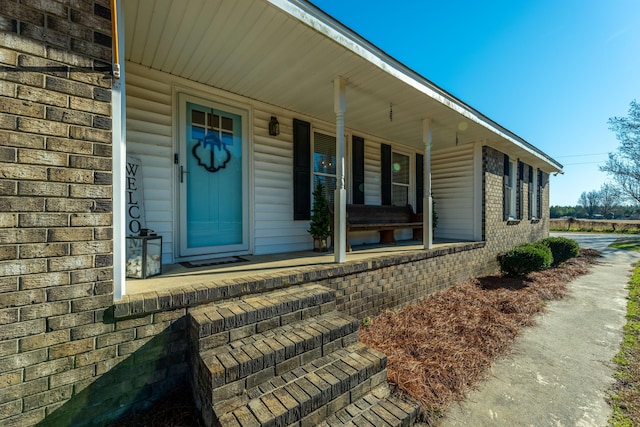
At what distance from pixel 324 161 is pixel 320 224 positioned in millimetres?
1336

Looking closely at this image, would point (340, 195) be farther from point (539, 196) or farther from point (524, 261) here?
point (539, 196)

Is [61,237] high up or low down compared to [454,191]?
down

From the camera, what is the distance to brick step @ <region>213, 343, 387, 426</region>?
151cm

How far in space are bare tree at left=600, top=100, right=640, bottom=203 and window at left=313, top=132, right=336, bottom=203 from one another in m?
22.5

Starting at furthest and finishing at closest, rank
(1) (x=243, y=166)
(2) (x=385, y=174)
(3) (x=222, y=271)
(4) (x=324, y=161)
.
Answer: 1. (2) (x=385, y=174)
2. (4) (x=324, y=161)
3. (1) (x=243, y=166)
4. (3) (x=222, y=271)

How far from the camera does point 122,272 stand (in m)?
1.85

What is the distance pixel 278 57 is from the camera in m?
2.96

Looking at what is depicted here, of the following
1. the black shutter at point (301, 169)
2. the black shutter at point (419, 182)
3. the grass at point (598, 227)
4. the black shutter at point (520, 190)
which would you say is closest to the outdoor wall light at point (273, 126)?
the black shutter at point (301, 169)

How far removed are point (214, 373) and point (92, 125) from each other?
66.8 inches

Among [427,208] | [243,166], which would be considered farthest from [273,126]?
[427,208]

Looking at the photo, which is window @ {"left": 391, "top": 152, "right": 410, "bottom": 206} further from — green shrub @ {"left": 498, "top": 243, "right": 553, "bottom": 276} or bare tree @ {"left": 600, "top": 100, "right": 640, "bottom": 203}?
bare tree @ {"left": 600, "top": 100, "right": 640, "bottom": 203}

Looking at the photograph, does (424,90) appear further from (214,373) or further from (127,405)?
(127,405)

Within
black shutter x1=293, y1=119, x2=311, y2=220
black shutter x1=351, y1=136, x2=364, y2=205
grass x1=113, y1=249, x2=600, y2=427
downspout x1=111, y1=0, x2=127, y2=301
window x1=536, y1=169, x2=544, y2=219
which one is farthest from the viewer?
window x1=536, y1=169, x2=544, y2=219

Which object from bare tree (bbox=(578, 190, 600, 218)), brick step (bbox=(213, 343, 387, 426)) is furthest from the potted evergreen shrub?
bare tree (bbox=(578, 190, 600, 218))
